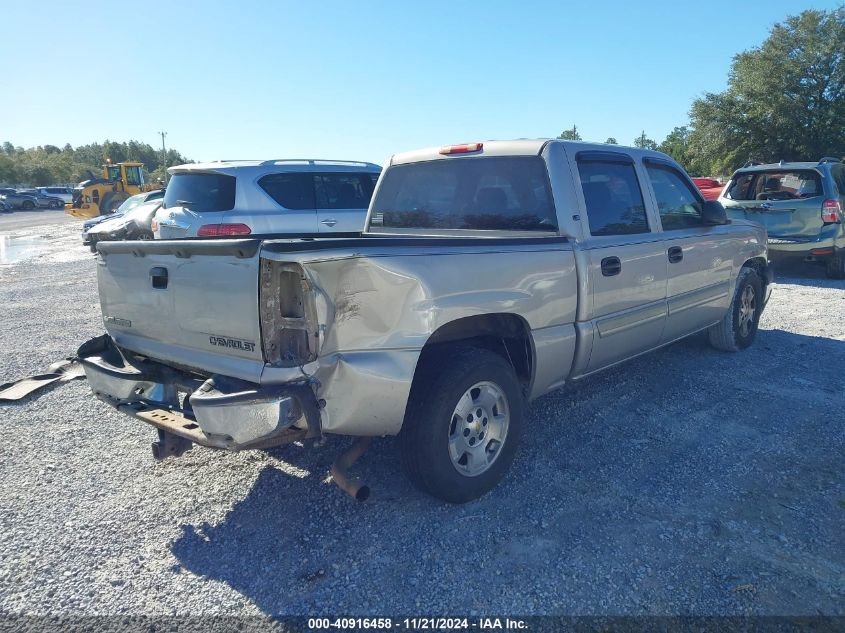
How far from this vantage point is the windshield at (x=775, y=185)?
9.38 metres

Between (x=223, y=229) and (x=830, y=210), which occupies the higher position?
(x=830, y=210)

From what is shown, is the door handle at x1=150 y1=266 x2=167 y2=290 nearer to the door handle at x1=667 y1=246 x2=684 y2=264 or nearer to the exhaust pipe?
the exhaust pipe

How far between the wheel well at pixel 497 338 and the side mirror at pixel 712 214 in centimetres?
242

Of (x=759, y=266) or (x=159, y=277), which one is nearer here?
(x=159, y=277)

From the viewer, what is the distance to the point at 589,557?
2775 millimetres

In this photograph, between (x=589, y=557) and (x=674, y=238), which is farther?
(x=674, y=238)

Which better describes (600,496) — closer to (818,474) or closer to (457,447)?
(457,447)

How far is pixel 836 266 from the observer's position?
9656 mm

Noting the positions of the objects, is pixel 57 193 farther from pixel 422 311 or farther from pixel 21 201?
pixel 422 311

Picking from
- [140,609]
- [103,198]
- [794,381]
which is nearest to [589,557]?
[140,609]

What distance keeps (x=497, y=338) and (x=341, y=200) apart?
528 centimetres

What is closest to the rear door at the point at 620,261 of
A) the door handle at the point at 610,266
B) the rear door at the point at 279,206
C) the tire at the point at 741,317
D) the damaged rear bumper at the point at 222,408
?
the door handle at the point at 610,266

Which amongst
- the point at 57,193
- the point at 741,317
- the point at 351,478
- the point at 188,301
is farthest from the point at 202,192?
the point at 57,193

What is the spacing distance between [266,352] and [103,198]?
30939 millimetres
